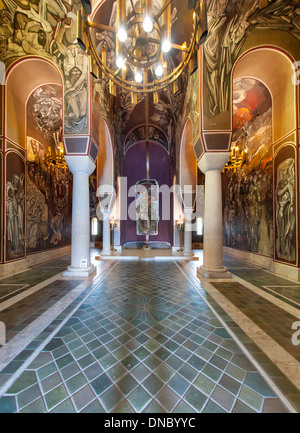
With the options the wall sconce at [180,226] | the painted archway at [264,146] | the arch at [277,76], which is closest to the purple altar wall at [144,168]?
the wall sconce at [180,226]

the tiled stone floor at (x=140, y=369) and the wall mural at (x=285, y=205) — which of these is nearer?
the tiled stone floor at (x=140, y=369)

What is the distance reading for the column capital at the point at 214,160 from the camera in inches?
215

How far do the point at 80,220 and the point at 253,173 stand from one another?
26.3 ft

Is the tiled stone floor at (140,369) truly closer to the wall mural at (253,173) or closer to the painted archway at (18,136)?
the painted archway at (18,136)

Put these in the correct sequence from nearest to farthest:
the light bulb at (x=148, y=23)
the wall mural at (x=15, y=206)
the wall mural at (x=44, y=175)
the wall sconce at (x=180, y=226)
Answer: the light bulb at (x=148, y=23), the wall mural at (x=15, y=206), the wall mural at (x=44, y=175), the wall sconce at (x=180, y=226)

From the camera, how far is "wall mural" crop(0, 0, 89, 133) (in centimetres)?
516

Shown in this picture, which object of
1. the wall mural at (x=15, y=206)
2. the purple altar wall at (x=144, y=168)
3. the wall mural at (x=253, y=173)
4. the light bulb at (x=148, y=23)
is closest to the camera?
the light bulb at (x=148, y=23)

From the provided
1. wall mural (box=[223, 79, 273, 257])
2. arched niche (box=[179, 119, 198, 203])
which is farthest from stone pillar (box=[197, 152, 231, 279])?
arched niche (box=[179, 119, 198, 203])

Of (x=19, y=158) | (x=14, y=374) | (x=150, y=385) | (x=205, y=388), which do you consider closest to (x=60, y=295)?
(x=14, y=374)

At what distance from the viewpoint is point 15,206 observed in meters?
6.71

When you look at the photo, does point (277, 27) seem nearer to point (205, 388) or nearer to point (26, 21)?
point (26, 21)

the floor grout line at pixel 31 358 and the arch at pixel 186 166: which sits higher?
the arch at pixel 186 166

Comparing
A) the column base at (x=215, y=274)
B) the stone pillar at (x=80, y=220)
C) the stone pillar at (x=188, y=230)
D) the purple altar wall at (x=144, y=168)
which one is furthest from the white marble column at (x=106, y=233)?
the column base at (x=215, y=274)

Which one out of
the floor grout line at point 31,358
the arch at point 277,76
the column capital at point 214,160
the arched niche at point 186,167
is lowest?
the floor grout line at point 31,358
